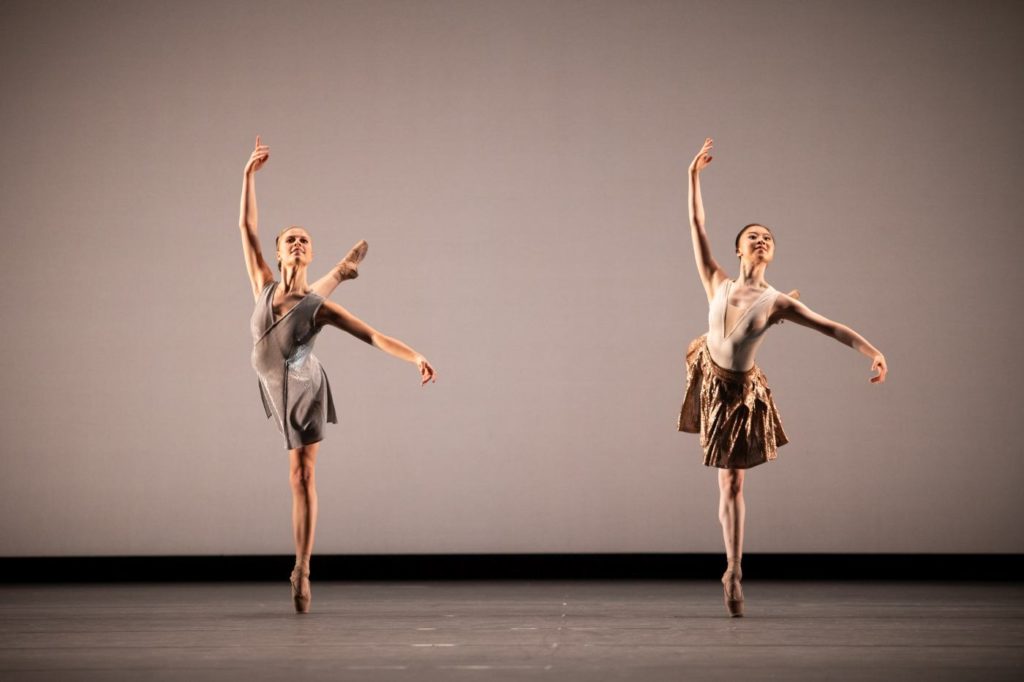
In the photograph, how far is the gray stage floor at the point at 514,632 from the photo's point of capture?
291 centimetres

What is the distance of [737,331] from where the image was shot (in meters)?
3.96

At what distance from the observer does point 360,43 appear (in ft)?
18.2

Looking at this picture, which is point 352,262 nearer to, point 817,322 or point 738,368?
point 738,368

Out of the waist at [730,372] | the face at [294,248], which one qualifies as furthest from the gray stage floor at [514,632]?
the face at [294,248]

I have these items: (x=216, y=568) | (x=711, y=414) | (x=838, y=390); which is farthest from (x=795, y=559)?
(x=216, y=568)

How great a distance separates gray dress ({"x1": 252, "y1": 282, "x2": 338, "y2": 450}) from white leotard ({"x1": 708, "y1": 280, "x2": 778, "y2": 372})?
1.37m

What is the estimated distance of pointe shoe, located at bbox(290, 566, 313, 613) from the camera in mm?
4035

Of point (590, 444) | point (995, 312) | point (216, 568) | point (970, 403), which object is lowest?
point (216, 568)

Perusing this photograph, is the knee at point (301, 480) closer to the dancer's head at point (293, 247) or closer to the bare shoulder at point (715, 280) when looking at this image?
the dancer's head at point (293, 247)

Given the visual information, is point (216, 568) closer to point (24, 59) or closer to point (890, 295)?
point (24, 59)

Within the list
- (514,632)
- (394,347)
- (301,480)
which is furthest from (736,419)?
(301,480)

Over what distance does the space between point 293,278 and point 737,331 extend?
155 centimetres

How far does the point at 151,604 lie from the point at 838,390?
10.2 ft

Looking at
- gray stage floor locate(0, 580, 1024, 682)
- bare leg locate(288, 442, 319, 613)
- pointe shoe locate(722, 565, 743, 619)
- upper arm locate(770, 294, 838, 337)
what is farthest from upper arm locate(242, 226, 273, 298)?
pointe shoe locate(722, 565, 743, 619)
